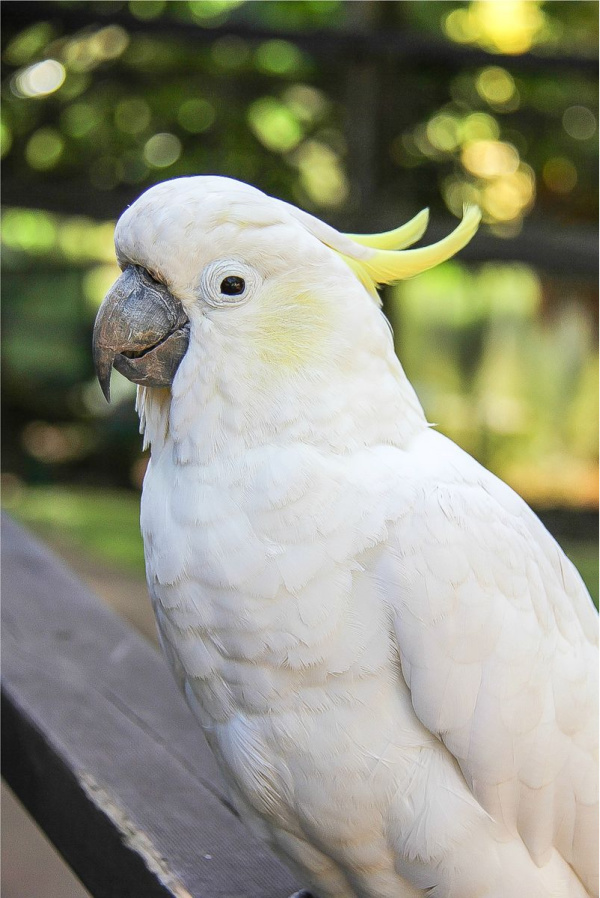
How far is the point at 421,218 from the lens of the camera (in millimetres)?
1248

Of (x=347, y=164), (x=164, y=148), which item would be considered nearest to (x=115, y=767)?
(x=347, y=164)

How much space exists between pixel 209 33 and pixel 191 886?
284 cm

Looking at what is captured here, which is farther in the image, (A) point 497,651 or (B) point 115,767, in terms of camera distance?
(B) point 115,767

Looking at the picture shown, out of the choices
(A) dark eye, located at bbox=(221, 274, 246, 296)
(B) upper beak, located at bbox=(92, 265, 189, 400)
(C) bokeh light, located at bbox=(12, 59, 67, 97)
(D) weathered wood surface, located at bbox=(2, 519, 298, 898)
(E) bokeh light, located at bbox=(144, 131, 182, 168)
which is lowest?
(D) weathered wood surface, located at bbox=(2, 519, 298, 898)

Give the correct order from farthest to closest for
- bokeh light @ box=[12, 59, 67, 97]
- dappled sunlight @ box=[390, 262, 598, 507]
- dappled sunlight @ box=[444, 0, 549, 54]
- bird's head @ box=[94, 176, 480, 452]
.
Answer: dappled sunlight @ box=[390, 262, 598, 507], dappled sunlight @ box=[444, 0, 549, 54], bokeh light @ box=[12, 59, 67, 97], bird's head @ box=[94, 176, 480, 452]

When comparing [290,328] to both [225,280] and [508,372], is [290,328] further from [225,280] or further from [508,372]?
[508,372]

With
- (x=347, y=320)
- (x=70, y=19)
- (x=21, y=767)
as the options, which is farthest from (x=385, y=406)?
(x=70, y=19)

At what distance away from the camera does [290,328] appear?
3.70 feet

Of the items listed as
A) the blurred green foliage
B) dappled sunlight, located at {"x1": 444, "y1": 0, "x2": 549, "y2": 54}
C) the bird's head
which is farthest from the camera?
dappled sunlight, located at {"x1": 444, "y1": 0, "x2": 549, "y2": 54}

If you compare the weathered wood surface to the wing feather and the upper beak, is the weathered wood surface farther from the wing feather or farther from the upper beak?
the upper beak

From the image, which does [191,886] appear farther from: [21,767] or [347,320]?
[347,320]

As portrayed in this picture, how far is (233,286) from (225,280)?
12 millimetres

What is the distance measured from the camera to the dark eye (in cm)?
111

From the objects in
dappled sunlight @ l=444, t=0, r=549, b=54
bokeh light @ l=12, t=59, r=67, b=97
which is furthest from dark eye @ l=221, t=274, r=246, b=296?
dappled sunlight @ l=444, t=0, r=549, b=54
